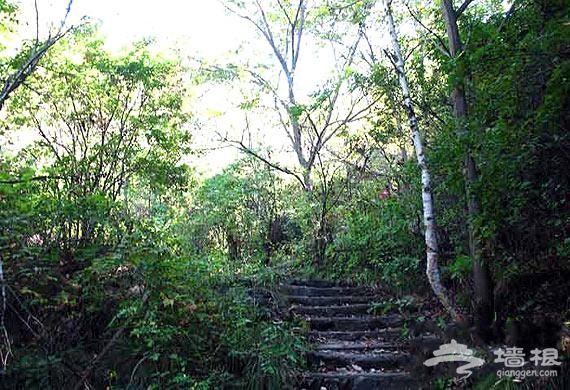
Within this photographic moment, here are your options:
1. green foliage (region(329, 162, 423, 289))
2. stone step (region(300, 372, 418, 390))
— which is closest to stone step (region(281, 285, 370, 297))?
green foliage (region(329, 162, 423, 289))

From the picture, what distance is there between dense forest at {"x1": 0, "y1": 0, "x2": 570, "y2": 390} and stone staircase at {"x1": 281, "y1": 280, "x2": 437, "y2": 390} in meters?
0.06

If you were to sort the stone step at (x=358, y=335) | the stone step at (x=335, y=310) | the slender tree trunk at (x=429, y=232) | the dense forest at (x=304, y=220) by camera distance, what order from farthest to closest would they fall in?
the stone step at (x=335, y=310), the stone step at (x=358, y=335), the slender tree trunk at (x=429, y=232), the dense forest at (x=304, y=220)

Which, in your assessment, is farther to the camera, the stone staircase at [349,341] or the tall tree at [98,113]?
the tall tree at [98,113]

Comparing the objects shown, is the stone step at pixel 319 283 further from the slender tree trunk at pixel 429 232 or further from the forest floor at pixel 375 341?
the slender tree trunk at pixel 429 232

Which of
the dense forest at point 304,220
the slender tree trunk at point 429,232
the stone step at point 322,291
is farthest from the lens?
the stone step at point 322,291

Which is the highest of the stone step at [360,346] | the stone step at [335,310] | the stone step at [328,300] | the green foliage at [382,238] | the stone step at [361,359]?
the green foliage at [382,238]

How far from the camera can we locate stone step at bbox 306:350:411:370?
4855 millimetres

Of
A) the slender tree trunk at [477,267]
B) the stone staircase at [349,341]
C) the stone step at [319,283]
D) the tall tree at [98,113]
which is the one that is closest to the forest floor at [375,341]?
the stone staircase at [349,341]

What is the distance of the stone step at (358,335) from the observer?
5641 mm

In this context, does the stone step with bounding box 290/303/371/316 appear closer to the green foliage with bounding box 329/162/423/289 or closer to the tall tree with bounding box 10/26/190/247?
the green foliage with bounding box 329/162/423/289

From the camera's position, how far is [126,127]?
24.1 feet

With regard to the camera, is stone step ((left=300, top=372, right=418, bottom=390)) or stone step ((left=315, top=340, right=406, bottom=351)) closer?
stone step ((left=300, top=372, right=418, bottom=390))

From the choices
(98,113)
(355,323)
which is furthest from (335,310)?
(98,113)

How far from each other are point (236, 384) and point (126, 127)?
4744 millimetres
